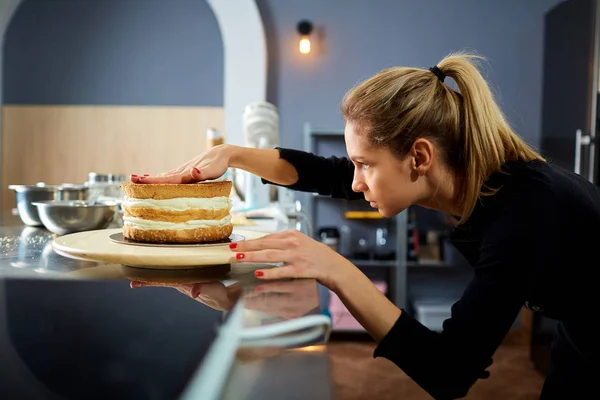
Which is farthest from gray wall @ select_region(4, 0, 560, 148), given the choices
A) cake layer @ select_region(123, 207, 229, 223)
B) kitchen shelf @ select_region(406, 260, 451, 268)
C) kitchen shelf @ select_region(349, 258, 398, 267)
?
cake layer @ select_region(123, 207, 229, 223)

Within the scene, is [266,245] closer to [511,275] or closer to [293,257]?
[293,257]

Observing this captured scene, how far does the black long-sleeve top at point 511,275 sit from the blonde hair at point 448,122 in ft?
0.15

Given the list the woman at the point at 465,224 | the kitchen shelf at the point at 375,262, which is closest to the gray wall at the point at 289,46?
the kitchen shelf at the point at 375,262

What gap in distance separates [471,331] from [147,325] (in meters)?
0.58

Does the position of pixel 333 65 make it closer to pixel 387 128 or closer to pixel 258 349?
pixel 387 128

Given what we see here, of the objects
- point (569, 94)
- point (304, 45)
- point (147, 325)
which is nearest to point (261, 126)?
point (147, 325)

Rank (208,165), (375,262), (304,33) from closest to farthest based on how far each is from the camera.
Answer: (208,165)
(375,262)
(304,33)

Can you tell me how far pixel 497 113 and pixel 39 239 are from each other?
3.63 feet

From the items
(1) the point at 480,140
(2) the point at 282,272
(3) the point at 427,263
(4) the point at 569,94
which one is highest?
(4) the point at 569,94

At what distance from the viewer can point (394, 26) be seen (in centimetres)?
500

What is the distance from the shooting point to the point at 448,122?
Result: 1231mm

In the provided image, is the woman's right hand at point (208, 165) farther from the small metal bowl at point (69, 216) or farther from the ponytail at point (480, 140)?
the ponytail at point (480, 140)

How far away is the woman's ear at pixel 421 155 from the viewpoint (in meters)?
1.22

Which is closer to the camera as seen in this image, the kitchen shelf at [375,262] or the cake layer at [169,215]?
the cake layer at [169,215]
